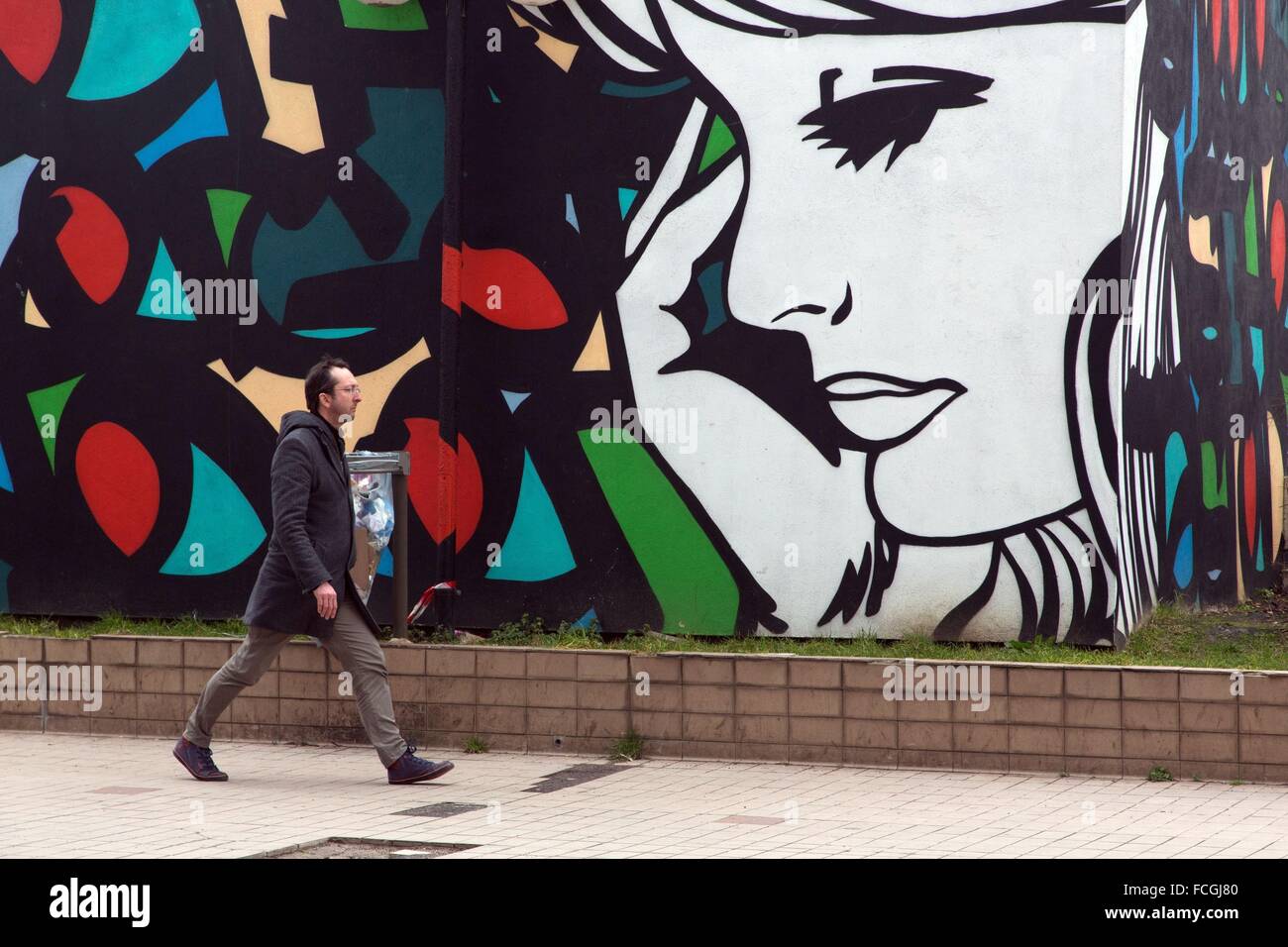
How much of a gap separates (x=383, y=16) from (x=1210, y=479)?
631cm

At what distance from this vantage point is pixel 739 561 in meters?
8.94

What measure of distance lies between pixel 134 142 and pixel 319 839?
555 cm

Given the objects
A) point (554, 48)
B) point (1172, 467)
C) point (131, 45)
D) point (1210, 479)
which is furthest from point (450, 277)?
point (1210, 479)

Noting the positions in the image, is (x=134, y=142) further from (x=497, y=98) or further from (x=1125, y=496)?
(x=1125, y=496)

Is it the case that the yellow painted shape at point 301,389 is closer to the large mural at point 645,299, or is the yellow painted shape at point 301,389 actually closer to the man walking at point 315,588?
the large mural at point 645,299

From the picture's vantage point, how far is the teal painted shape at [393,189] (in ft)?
31.3

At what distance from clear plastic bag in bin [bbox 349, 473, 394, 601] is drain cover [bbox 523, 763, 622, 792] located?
1574mm

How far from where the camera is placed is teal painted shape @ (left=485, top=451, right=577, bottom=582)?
9258 mm

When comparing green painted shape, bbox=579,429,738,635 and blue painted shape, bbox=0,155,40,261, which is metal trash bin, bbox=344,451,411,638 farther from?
blue painted shape, bbox=0,155,40,261

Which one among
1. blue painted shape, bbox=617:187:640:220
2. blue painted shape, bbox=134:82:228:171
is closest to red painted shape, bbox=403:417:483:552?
blue painted shape, bbox=617:187:640:220

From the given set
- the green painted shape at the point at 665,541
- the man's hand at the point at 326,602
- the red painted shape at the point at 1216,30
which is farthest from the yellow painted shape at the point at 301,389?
the red painted shape at the point at 1216,30

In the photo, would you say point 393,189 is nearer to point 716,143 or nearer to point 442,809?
point 716,143

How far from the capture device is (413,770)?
7559mm

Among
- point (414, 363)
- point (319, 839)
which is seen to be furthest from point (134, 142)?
point (319, 839)
